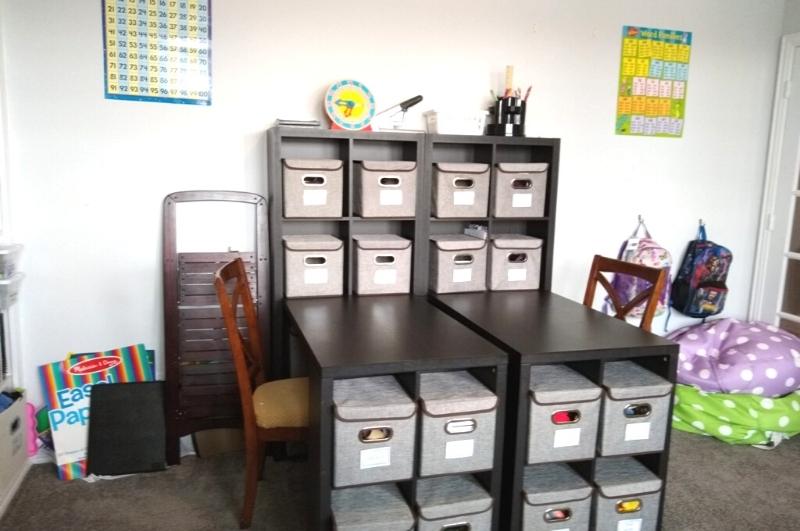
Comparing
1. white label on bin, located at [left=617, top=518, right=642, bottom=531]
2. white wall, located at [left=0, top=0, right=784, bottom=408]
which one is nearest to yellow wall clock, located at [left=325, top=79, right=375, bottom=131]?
white wall, located at [left=0, top=0, right=784, bottom=408]

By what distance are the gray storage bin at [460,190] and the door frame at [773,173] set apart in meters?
1.86

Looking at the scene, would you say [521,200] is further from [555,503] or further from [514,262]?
[555,503]

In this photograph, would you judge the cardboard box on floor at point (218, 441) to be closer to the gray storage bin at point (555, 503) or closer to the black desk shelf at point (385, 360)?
the black desk shelf at point (385, 360)

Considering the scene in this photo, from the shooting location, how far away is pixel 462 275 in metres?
2.75

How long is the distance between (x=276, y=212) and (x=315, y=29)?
2.77ft

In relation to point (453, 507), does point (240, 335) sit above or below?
above

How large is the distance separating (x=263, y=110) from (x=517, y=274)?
1342mm

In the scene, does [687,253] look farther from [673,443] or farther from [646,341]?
[646,341]

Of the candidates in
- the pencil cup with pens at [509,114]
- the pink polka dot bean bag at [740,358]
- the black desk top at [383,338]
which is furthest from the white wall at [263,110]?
the black desk top at [383,338]

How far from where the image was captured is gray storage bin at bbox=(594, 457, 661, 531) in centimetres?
A: 194

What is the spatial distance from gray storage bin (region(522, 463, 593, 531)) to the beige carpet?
546mm

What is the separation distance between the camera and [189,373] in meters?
2.64

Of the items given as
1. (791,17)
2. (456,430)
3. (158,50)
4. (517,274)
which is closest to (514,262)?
(517,274)

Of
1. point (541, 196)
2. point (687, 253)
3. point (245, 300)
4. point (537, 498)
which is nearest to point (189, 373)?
point (245, 300)
